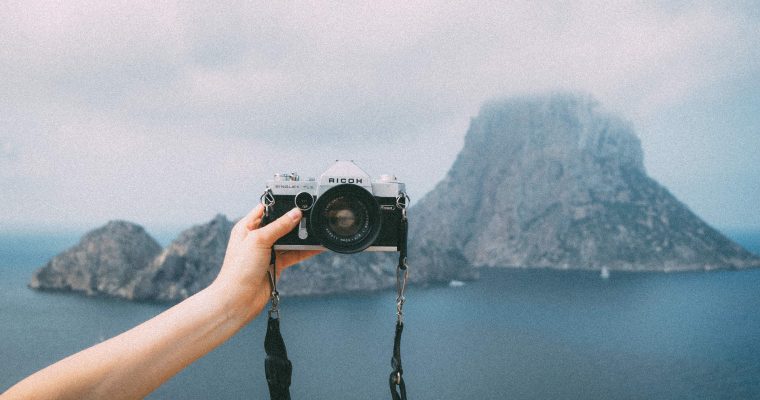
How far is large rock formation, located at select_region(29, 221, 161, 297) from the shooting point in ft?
335

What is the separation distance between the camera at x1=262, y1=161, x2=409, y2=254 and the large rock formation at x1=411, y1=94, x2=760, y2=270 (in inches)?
5952

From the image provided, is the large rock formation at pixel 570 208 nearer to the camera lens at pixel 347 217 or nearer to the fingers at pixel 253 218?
the camera lens at pixel 347 217

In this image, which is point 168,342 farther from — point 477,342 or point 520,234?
point 520,234

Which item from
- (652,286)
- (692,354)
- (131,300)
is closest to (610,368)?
(692,354)

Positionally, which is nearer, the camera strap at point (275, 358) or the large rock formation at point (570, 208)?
the camera strap at point (275, 358)

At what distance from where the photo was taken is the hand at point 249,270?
74.2 inches

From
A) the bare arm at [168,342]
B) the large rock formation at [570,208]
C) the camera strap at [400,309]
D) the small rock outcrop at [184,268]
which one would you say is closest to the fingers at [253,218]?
the bare arm at [168,342]

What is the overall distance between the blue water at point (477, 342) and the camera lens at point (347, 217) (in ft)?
164

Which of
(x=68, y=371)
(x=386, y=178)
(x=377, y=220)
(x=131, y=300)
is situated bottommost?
(x=131, y=300)

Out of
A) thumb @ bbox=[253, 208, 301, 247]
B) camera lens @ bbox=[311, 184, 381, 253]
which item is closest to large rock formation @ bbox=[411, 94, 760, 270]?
camera lens @ bbox=[311, 184, 381, 253]

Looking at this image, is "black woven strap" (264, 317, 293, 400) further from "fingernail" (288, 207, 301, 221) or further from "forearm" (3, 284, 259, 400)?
"fingernail" (288, 207, 301, 221)

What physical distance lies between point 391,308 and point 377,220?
8633cm

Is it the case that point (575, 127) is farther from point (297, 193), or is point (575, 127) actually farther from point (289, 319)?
point (297, 193)

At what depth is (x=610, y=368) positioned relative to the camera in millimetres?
58938
